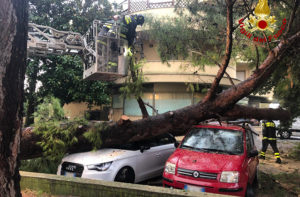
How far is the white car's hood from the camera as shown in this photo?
5.38 meters

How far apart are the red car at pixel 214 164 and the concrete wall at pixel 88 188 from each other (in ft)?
2.42

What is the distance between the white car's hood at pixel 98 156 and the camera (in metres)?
5.38

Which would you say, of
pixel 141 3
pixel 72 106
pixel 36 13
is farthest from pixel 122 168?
pixel 72 106

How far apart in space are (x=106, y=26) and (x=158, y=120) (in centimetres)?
302

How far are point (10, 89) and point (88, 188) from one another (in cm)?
241

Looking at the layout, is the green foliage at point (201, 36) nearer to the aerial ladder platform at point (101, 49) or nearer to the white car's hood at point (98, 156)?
the aerial ladder platform at point (101, 49)

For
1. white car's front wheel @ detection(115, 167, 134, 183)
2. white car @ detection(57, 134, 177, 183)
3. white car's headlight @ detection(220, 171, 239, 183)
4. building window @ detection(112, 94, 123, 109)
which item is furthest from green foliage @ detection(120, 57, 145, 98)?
building window @ detection(112, 94, 123, 109)

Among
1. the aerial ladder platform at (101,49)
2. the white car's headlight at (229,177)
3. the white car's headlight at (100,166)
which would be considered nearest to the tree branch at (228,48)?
the aerial ladder platform at (101,49)

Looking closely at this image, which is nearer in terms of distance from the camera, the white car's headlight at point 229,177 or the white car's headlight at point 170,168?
the white car's headlight at point 229,177

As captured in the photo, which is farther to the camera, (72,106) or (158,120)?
(72,106)

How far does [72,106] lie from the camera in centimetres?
1897

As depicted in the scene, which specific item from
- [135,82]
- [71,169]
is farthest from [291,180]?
[71,169]

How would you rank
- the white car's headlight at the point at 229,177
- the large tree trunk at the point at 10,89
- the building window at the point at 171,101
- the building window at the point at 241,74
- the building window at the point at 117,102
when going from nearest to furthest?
the large tree trunk at the point at 10,89 < the white car's headlight at the point at 229,177 < the building window at the point at 171,101 < the building window at the point at 117,102 < the building window at the point at 241,74

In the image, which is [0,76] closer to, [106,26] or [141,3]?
[106,26]
